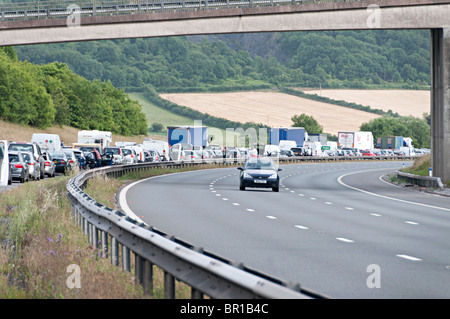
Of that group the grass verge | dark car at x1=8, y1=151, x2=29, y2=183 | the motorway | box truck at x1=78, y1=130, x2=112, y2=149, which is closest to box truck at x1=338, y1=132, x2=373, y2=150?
box truck at x1=78, y1=130, x2=112, y2=149

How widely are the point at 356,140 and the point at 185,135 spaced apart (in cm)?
4814

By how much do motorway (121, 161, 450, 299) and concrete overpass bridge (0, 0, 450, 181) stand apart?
637cm

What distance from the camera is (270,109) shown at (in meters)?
158

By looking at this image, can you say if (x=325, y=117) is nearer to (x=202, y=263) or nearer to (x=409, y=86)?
(x=409, y=86)

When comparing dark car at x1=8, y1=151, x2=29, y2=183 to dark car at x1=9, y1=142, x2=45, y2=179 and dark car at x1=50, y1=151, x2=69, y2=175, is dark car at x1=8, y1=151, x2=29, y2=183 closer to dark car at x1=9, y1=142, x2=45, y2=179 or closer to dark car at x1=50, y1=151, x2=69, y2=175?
dark car at x1=9, y1=142, x2=45, y2=179

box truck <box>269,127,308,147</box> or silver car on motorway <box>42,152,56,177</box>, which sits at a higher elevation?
box truck <box>269,127,308,147</box>

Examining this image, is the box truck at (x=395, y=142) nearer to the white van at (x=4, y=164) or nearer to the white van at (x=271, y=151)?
the white van at (x=271, y=151)

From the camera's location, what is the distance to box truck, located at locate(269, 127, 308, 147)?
9431cm

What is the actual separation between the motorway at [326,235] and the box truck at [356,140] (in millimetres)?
83483

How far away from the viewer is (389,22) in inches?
1348

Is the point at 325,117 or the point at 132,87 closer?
the point at 325,117
